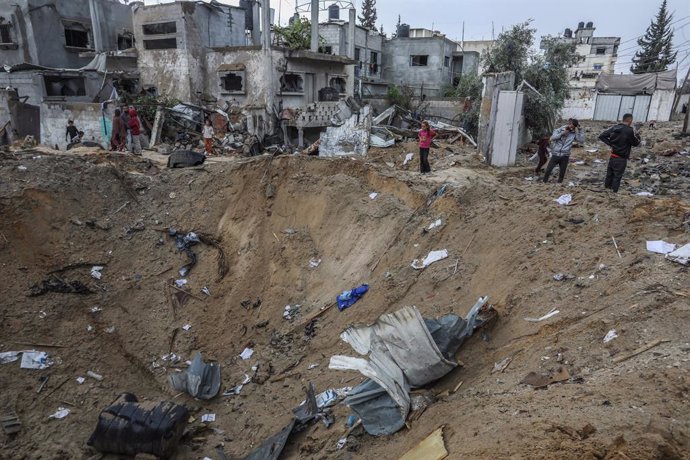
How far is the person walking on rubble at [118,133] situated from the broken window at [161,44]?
7.70m

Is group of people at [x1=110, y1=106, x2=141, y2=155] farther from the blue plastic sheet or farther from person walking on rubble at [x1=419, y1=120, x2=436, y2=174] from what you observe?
the blue plastic sheet

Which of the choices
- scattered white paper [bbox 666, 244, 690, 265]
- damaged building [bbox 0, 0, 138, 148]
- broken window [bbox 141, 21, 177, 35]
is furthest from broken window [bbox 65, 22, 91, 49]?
scattered white paper [bbox 666, 244, 690, 265]

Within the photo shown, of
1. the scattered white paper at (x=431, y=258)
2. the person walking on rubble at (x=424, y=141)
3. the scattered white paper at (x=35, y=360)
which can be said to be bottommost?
the scattered white paper at (x=35, y=360)

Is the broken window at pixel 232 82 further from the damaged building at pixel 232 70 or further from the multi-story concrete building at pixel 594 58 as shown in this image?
the multi-story concrete building at pixel 594 58

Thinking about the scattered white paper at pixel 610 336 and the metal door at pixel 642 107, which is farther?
the metal door at pixel 642 107

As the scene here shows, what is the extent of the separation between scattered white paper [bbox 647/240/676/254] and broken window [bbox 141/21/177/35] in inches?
812

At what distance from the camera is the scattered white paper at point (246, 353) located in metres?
6.99

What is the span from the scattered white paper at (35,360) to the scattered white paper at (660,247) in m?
7.72

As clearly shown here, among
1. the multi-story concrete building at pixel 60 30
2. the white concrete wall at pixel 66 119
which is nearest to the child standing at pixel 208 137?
the white concrete wall at pixel 66 119

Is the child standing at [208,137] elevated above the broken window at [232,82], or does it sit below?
below

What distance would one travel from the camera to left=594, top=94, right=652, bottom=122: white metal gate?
93.5 feet

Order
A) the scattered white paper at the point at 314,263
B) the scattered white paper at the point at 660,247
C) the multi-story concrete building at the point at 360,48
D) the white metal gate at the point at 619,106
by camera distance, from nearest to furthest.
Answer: the scattered white paper at the point at 660,247 < the scattered white paper at the point at 314,263 < the multi-story concrete building at the point at 360,48 < the white metal gate at the point at 619,106

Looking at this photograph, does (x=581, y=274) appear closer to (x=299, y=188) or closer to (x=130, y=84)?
(x=299, y=188)

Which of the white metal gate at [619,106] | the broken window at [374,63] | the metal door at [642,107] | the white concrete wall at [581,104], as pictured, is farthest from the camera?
the white concrete wall at [581,104]
